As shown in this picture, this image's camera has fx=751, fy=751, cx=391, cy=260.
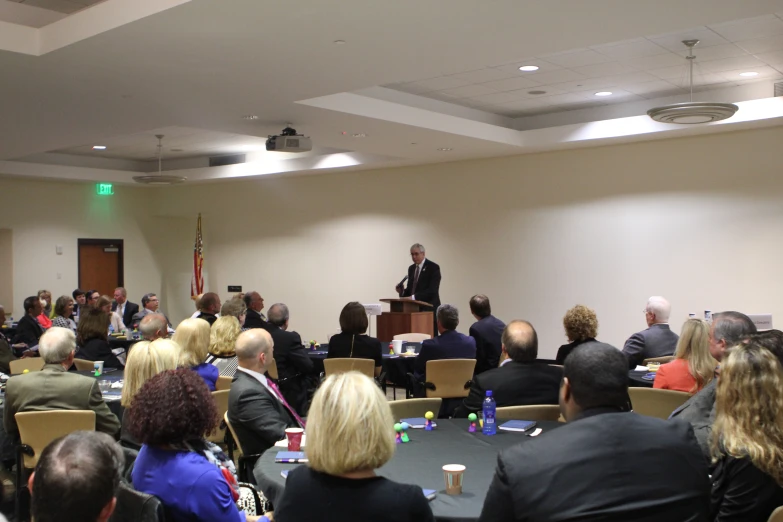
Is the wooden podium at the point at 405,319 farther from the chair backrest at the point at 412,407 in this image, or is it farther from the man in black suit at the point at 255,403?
the man in black suit at the point at 255,403

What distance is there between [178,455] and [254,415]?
4.13 feet

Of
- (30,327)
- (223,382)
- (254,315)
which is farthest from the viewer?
(30,327)

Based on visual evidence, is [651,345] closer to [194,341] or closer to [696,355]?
[696,355]

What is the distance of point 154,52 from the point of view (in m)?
6.10

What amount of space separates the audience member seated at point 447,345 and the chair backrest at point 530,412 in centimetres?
233

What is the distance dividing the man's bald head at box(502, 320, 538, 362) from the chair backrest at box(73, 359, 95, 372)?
401 cm

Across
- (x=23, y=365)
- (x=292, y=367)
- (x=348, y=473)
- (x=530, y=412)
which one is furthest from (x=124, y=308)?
(x=348, y=473)

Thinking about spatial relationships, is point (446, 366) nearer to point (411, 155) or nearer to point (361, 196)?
point (411, 155)

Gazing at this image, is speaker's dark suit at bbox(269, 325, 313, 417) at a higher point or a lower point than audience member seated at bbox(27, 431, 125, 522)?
lower

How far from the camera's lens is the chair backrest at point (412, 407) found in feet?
15.0

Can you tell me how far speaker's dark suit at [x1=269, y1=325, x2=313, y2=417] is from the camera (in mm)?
6797

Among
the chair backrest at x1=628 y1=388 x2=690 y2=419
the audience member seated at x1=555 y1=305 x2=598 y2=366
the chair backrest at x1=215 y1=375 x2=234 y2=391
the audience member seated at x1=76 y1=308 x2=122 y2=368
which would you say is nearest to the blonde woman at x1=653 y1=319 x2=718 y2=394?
the chair backrest at x1=628 y1=388 x2=690 y2=419

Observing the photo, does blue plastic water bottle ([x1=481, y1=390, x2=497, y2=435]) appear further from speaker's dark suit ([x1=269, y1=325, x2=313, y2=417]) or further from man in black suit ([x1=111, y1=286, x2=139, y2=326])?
man in black suit ([x1=111, y1=286, x2=139, y2=326])

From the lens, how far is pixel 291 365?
6.87 metres
